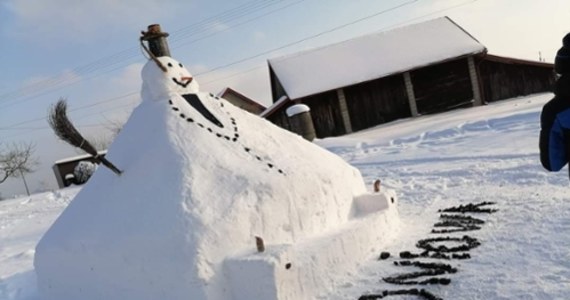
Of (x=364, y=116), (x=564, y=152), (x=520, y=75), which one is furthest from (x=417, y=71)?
(x=564, y=152)

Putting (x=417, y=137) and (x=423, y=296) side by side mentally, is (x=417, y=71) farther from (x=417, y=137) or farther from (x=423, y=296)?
(x=423, y=296)

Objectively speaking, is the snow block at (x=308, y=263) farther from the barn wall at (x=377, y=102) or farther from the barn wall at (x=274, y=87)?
the barn wall at (x=274, y=87)

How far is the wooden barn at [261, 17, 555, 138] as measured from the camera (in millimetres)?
18234

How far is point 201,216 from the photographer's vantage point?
3508 mm

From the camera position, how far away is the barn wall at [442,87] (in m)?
18.7

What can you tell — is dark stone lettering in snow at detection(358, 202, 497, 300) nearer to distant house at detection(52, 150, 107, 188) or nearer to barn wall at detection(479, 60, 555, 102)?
barn wall at detection(479, 60, 555, 102)

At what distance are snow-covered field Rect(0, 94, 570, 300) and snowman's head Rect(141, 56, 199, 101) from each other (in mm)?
2557

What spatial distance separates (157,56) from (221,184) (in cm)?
192

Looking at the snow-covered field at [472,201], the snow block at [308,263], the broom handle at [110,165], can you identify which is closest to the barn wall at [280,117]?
the snow-covered field at [472,201]

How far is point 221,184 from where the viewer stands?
3.80 m

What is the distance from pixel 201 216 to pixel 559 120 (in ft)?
8.46

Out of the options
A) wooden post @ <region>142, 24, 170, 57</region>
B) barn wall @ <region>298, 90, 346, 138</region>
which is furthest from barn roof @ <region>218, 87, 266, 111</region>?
wooden post @ <region>142, 24, 170, 57</region>

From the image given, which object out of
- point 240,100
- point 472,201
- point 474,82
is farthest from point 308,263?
point 240,100

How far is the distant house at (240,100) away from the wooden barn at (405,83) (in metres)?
8.60
